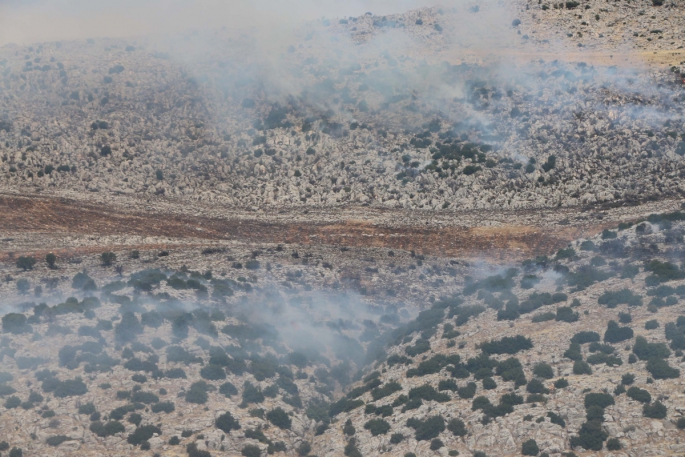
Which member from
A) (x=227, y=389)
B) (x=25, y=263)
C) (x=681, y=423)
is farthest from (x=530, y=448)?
(x=25, y=263)

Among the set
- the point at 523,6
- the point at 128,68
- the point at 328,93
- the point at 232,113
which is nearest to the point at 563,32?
the point at 523,6

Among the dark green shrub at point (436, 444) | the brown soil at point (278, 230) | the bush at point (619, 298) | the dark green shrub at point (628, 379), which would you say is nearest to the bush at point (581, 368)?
the dark green shrub at point (628, 379)

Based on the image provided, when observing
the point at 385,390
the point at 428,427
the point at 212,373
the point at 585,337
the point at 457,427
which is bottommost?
the point at 385,390

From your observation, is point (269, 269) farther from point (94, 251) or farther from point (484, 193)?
point (484, 193)

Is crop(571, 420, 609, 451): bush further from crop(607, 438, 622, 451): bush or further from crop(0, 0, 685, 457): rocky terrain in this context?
crop(607, 438, 622, 451): bush

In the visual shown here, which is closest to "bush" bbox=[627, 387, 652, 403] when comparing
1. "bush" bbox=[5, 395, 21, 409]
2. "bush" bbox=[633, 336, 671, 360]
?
"bush" bbox=[633, 336, 671, 360]

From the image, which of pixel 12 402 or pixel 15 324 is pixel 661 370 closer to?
pixel 12 402
